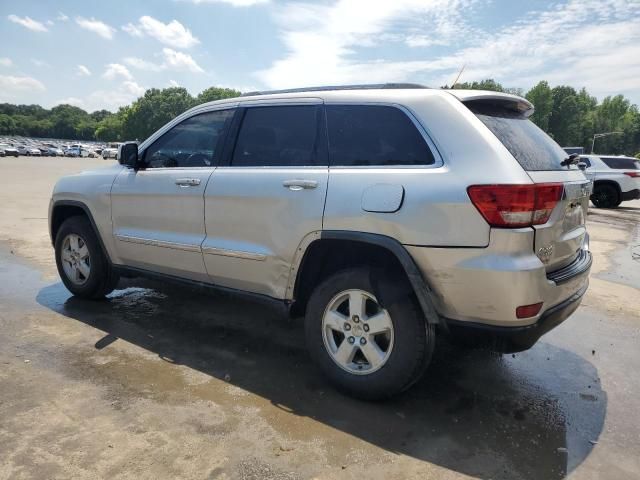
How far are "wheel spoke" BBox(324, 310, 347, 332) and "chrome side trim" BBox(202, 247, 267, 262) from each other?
0.62m

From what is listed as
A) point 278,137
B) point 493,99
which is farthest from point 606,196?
point 278,137

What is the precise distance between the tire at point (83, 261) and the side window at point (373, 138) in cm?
276

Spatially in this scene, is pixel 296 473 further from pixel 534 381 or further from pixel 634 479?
pixel 534 381

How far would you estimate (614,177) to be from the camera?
15773 millimetres

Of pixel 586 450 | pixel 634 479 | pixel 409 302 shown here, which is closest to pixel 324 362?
pixel 409 302

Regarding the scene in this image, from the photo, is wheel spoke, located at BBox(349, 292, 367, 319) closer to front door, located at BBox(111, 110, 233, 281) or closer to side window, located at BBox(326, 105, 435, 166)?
side window, located at BBox(326, 105, 435, 166)

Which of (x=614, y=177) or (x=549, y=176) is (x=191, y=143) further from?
(x=614, y=177)

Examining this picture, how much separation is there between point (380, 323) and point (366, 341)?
0.16 m

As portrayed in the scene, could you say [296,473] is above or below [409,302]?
below

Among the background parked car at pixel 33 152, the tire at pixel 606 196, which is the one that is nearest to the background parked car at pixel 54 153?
the background parked car at pixel 33 152

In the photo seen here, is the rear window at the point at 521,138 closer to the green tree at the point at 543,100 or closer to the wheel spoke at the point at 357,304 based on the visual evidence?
the wheel spoke at the point at 357,304

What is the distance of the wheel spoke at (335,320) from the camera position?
3.14 metres

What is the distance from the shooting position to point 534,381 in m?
3.52

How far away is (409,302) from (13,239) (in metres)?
7.31
